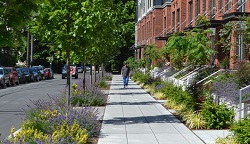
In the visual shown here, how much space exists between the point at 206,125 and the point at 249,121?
3774 mm

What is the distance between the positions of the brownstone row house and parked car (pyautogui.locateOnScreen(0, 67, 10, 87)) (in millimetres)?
12995

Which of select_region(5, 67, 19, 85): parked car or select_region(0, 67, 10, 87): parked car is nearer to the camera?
select_region(0, 67, 10, 87): parked car

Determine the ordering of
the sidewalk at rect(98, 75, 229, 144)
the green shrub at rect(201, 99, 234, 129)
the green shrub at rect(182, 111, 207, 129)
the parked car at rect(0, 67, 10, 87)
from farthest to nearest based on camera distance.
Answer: the parked car at rect(0, 67, 10, 87)
the green shrub at rect(182, 111, 207, 129)
the green shrub at rect(201, 99, 234, 129)
the sidewalk at rect(98, 75, 229, 144)

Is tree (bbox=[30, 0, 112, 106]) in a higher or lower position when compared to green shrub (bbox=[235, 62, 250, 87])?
higher

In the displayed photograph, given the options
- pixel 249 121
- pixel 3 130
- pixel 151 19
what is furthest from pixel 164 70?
pixel 249 121

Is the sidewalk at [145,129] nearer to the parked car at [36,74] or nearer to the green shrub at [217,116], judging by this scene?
the green shrub at [217,116]

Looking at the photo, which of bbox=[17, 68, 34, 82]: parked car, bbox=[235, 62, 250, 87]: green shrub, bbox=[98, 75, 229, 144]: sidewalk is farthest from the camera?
bbox=[17, 68, 34, 82]: parked car

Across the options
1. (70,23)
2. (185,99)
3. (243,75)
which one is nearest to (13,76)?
(185,99)

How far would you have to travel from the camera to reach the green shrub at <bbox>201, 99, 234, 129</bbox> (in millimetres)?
12828

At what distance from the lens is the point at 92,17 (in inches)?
531

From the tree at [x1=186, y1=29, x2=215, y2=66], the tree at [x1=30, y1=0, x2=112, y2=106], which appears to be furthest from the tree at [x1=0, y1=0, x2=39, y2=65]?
the tree at [x1=186, y1=29, x2=215, y2=66]

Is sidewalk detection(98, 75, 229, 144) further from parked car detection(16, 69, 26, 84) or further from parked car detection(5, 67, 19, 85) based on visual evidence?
parked car detection(16, 69, 26, 84)

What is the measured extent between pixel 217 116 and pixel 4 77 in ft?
92.1

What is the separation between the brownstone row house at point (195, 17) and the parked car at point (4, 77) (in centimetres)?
1300
